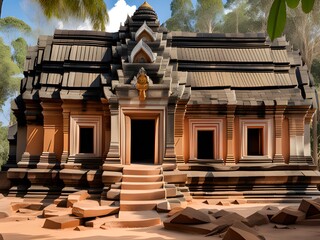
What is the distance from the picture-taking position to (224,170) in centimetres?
1170

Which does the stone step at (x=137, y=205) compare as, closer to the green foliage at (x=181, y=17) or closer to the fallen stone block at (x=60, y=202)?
the fallen stone block at (x=60, y=202)

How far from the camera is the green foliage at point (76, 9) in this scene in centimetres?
1025

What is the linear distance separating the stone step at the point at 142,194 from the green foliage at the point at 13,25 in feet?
110

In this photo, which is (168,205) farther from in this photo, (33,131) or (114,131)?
(33,131)

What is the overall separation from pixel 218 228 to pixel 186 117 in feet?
19.6

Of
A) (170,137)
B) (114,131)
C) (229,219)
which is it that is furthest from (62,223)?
(170,137)

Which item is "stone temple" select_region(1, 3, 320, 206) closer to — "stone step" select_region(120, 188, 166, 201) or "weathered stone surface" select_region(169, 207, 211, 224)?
"stone step" select_region(120, 188, 166, 201)

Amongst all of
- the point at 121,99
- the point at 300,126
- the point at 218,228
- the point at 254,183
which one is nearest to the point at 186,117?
the point at 121,99

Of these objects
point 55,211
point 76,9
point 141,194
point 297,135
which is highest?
point 76,9

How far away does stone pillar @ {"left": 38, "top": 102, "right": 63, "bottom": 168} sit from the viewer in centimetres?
1193

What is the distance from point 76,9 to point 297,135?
8937 millimetres

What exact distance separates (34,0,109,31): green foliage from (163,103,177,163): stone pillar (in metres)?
4.55

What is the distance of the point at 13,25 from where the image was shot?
36906 mm

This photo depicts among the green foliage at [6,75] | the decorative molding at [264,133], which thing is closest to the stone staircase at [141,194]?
the decorative molding at [264,133]
